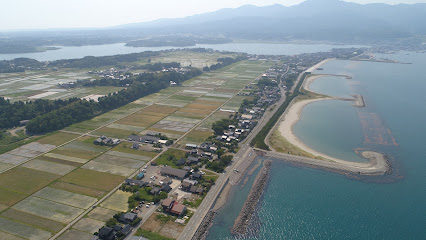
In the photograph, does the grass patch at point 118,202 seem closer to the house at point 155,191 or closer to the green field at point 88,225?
the green field at point 88,225

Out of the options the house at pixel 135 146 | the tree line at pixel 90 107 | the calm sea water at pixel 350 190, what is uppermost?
the tree line at pixel 90 107

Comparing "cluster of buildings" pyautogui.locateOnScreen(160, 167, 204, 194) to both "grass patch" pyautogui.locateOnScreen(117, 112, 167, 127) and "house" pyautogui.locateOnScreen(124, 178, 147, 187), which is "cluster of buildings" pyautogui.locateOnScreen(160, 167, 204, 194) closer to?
"house" pyautogui.locateOnScreen(124, 178, 147, 187)

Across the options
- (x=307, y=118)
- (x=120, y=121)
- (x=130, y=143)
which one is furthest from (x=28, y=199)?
(x=307, y=118)

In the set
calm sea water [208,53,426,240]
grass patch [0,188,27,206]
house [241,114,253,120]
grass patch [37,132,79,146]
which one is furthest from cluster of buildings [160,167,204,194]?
house [241,114,253,120]

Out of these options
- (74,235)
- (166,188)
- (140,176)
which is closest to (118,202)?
(140,176)

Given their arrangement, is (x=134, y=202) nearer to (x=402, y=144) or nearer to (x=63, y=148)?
(x=63, y=148)

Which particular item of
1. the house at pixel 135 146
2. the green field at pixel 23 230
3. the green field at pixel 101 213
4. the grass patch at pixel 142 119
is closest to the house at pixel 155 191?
the green field at pixel 101 213

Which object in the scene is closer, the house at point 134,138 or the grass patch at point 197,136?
the house at point 134,138

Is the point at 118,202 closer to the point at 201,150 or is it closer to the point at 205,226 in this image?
the point at 205,226
